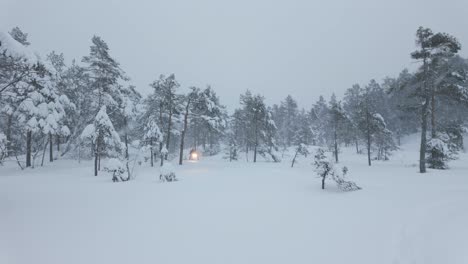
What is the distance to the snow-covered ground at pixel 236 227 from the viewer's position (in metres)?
5.68

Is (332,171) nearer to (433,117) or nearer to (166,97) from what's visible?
(433,117)

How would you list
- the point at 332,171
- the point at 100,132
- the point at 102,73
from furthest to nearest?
the point at 102,73 < the point at 100,132 < the point at 332,171

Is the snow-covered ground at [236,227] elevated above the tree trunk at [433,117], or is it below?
below

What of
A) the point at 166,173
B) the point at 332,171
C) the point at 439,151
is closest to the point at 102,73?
the point at 166,173

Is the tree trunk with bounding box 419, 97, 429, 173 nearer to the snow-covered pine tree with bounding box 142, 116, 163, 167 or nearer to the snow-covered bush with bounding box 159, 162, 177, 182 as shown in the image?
the snow-covered bush with bounding box 159, 162, 177, 182

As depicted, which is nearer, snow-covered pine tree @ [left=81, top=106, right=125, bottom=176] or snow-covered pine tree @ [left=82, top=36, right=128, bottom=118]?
snow-covered pine tree @ [left=81, top=106, right=125, bottom=176]

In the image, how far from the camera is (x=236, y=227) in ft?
25.5

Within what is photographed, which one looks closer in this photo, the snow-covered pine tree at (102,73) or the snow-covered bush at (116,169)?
the snow-covered bush at (116,169)

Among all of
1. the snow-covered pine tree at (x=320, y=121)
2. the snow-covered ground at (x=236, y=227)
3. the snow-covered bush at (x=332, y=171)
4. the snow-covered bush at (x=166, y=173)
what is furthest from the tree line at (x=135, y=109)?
the snow-covered pine tree at (x=320, y=121)

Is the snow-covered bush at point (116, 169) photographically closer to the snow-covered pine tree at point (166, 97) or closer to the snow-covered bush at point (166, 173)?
the snow-covered bush at point (166, 173)

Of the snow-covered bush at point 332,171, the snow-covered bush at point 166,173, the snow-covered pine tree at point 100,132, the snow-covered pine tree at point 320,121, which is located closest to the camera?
the snow-covered bush at point 332,171

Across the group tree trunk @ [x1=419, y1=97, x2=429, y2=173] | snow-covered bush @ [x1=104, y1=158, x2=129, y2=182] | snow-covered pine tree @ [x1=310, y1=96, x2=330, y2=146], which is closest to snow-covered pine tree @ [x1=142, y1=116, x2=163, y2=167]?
snow-covered bush @ [x1=104, y1=158, x2=129, y2=182]

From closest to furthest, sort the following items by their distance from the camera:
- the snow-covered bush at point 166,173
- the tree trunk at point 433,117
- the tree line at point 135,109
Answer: the snow-covered bush at point 166,173, the tree line at point 135,109, the tree trunk at point 433,117

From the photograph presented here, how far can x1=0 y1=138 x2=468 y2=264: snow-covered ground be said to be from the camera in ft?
18.6
